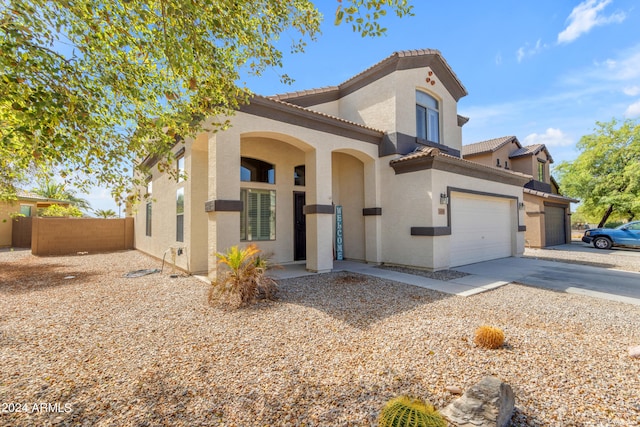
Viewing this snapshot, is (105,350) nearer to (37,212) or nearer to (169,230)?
(169,230)

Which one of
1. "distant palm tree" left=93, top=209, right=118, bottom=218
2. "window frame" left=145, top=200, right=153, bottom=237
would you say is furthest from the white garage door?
"distant palm tree" left=93, top=209, right=118, bottom=218

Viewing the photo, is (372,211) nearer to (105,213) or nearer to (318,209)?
(318,209)

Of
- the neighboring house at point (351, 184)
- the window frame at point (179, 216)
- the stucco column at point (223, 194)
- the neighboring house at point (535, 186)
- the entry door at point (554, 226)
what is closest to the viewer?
the stucco column at point (223, 194)

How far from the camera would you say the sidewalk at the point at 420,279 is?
6.29 metres

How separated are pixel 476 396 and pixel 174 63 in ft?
16.0

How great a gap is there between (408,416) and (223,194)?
18.4 feet

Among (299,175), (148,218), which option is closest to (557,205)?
(299,175)

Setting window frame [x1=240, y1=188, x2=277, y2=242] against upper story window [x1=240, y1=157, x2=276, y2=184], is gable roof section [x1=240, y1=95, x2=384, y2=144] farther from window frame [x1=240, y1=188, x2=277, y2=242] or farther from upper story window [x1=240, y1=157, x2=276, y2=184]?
window frame [x1=240, y1=188, x2=277, y2=242]

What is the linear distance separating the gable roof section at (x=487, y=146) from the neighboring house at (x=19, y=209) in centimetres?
2817

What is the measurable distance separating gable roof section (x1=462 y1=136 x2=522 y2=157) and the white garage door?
9355 mm

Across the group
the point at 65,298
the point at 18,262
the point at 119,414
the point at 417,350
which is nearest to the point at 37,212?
the point at 18,262

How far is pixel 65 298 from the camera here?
575 centimetres

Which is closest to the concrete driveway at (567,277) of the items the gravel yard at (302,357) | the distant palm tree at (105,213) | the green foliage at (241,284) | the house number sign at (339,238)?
the gravel yard at (302,357)

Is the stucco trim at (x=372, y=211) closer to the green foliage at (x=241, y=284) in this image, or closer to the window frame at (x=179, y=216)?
the green foliage at (x=241, y=284)
